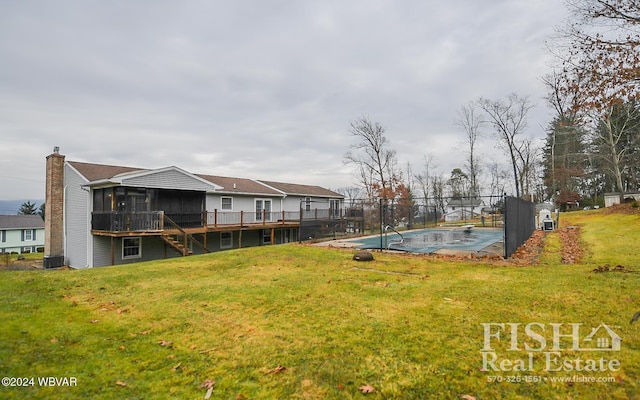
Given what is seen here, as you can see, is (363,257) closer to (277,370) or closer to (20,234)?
(277,370)

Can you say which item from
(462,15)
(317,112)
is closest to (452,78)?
(462,15)

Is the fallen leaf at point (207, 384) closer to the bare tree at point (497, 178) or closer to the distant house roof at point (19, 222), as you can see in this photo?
the bare tree at point (497, 178)

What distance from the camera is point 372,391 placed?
2537 mm

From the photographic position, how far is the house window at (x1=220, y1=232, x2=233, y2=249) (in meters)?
21.0

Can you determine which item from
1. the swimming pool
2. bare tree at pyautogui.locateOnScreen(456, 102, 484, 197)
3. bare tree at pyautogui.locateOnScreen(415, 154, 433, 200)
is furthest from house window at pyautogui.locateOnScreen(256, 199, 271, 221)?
bare tree at pyautogui.locateOnScreen(415, 154, 433, 200)

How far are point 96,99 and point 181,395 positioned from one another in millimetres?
17386

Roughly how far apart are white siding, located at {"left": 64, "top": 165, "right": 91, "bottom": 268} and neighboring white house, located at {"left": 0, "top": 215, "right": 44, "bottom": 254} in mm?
26532

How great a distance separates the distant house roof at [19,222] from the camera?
37906 mm

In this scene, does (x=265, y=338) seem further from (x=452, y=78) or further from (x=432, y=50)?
(x=452, y=78)

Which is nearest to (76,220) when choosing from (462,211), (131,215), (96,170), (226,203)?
(96,170)

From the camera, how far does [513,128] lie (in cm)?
3359

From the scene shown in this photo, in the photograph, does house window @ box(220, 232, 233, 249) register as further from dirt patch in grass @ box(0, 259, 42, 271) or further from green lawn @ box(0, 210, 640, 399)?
green lawn @ box(0, 210, 640, 399)

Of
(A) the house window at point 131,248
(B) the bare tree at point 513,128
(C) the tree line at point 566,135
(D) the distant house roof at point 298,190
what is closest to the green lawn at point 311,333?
(C) the tree line at point 566,135

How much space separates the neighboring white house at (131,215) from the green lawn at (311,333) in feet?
26.9
